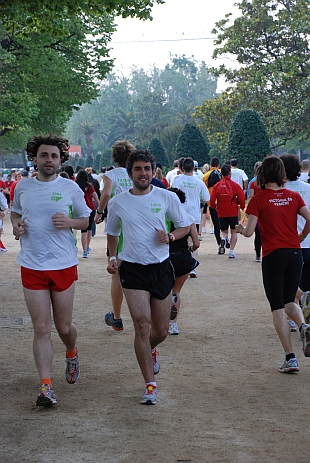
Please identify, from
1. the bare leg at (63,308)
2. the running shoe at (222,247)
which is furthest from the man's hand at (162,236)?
the running shoe at (222,247)

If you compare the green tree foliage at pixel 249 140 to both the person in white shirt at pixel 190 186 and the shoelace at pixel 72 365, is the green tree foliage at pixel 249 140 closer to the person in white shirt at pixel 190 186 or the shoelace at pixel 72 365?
the person in white shirt at pixel 190 186

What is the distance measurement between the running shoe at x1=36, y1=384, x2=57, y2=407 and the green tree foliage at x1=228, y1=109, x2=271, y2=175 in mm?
Answer: 26657

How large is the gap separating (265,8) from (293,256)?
111 ft

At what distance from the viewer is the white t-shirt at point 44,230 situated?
6555 millimetres

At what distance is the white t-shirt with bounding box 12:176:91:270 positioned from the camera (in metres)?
6.55

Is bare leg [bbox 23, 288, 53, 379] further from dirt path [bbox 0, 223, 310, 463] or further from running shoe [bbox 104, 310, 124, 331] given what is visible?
running shoe [bbox 104, 310, 124, 331]

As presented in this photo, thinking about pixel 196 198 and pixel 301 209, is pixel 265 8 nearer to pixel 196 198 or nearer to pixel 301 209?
pixel 196 198

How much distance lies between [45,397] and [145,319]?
A: 911 mm

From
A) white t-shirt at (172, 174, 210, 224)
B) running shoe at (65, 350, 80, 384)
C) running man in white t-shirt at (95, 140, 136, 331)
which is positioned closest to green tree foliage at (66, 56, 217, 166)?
white t-shirt at (172, 174, 210, 224)

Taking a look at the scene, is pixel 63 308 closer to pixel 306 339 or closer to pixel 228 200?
pixel 306 339

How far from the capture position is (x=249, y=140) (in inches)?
1282

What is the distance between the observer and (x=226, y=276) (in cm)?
1461

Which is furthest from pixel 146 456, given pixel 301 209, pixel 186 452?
pixel 301 209

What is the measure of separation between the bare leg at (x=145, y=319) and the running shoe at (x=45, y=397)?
693 millimetres
